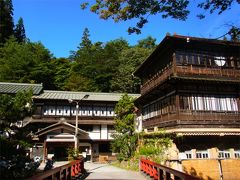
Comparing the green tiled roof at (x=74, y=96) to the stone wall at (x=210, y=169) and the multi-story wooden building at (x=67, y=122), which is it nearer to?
the multi-story wooden building at (x=67, y=122)

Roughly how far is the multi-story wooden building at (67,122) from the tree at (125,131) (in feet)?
19.8

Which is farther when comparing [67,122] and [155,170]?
[67,122]

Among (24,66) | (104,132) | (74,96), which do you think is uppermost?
(24,66)

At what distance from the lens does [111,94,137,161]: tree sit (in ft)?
89.5

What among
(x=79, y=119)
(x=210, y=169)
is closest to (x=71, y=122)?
(x=79, y=119)

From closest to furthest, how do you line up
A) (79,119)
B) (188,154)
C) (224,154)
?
(188,154)
(224,154)
(79,119)

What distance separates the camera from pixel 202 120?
19750 mm

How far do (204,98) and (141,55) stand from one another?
32930 millimetres

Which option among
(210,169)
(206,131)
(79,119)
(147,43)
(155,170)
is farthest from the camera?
(147,43)

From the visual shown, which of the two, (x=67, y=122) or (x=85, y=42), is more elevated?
(x=85, y=42)

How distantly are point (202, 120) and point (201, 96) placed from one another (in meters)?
2.20

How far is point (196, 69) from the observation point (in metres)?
20.9

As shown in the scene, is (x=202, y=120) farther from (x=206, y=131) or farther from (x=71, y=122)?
(x=71, y=122)

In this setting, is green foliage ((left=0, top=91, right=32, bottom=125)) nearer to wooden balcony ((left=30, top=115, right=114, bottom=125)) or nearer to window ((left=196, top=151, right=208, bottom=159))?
window ((left=196, top=151, right=208, bottom=159))
